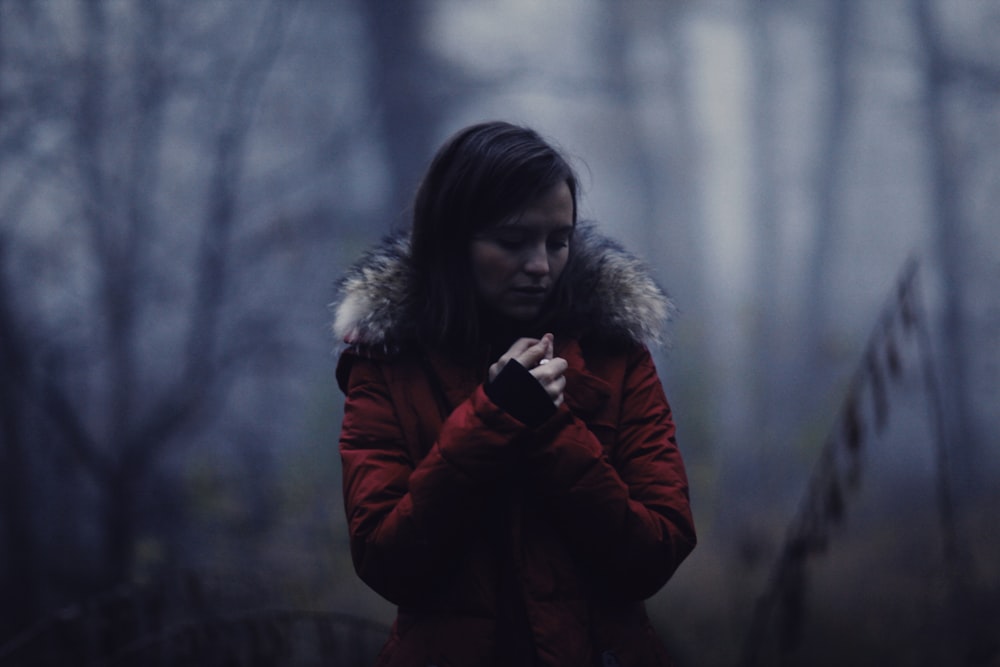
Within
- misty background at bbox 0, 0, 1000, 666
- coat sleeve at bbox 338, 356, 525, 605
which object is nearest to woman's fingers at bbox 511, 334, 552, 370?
coat sleeve at bbox 338, 356, 525, 605

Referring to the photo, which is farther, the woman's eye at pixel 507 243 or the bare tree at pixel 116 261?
the bare tree at pixel 116 261

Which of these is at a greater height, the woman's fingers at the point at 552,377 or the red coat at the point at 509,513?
the woman's fingers at the point at 552,377

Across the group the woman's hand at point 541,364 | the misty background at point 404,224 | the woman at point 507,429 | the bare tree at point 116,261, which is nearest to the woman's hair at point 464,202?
the woman at point 507,429

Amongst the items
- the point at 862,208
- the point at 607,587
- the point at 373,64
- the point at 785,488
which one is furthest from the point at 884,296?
the point at 607,587

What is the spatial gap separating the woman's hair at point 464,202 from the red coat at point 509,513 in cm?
9

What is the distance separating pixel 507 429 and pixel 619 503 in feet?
0.79

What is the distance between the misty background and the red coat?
90cm

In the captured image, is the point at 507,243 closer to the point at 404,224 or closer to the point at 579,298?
the point at 579,298

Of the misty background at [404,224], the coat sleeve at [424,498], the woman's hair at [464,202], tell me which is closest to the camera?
the coat sleeve at [424,498]

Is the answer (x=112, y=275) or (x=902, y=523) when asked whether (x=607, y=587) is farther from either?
(x=902, y=523)

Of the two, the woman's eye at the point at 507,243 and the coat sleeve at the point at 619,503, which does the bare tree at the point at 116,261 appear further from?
the coat sleeve at the point at 619,503

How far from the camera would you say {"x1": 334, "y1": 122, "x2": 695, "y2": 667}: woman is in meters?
1.46

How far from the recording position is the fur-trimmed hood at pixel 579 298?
66.9 inches

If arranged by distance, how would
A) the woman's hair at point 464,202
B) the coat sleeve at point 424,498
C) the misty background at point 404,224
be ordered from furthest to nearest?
the misty background at point 404,224
the woman's hair at point 464,202
the coat sleeve at point 424,498
